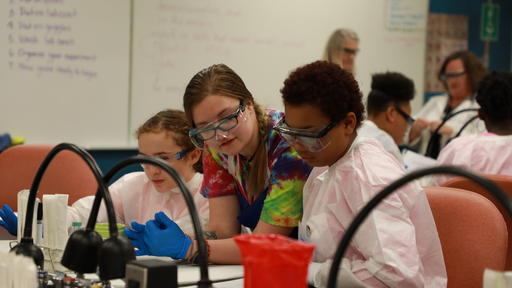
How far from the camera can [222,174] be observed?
1979 mm

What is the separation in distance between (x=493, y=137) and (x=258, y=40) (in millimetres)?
1846

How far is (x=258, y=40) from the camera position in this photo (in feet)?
14.7

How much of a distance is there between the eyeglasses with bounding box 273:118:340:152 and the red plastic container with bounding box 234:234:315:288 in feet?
1.52

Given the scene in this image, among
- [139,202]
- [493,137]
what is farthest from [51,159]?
[493,137]

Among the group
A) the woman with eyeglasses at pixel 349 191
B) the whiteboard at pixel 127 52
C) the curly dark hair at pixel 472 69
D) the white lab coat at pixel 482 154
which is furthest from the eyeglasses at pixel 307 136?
the curly dark hair at pixel 472 69

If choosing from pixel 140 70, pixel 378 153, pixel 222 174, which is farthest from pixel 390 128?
pixel 378 153

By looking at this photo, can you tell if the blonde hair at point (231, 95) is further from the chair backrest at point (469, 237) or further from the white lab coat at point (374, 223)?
the chair backrest at point (469, 237)

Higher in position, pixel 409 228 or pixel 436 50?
pixel 436 50

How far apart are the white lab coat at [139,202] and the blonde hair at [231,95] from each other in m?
0.42

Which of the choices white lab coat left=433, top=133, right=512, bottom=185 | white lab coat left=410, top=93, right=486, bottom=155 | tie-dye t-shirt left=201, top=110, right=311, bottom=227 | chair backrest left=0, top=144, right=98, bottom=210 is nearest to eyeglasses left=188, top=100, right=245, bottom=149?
Result: tie-dye t-shirt left=201, top=110, right=311, bottom=227

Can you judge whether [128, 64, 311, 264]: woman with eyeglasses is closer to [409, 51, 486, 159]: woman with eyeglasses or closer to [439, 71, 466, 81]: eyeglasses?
[409, 51, 486, 159]: woman with eyeglasses

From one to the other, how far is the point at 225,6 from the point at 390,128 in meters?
1.36

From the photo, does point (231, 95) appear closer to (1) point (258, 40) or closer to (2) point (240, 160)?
(2) point (240, 160)

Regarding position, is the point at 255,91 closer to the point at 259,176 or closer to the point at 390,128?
the point at 390,128
